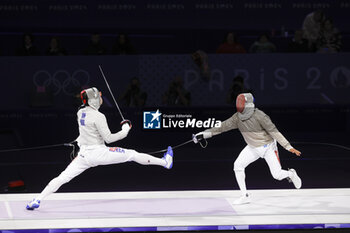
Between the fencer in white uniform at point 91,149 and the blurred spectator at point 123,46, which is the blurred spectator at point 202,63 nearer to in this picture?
the blurred spectator at point 123,46

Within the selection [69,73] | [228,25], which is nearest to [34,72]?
[69,73]

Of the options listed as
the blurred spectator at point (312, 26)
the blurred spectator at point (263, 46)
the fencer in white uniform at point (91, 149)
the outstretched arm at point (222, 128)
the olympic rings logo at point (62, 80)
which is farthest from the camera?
the blurred spectator at point (263, 46)

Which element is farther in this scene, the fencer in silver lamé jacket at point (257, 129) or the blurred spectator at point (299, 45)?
the blurred spectator at point (299, 45)

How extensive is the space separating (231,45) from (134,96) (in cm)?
158

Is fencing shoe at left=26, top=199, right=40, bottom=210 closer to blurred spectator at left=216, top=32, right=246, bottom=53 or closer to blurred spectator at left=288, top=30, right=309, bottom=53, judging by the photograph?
blurred spectator at left=216, top=32, right=246, bottom=53

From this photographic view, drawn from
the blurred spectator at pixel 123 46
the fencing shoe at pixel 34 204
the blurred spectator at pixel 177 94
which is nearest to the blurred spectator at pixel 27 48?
the blurred spectator at pixel 123 46

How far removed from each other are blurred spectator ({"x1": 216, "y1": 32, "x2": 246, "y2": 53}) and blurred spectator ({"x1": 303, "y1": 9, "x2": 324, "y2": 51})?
0.93 meters

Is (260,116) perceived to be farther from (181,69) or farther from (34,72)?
(34,72)

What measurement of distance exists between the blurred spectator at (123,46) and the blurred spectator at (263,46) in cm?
163

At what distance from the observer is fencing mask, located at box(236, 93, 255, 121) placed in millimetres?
6203

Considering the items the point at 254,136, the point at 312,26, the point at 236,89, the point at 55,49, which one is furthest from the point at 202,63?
the point at 55,49

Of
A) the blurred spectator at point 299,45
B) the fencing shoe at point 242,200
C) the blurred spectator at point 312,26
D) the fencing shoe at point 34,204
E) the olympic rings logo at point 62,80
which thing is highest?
the blurred spectator at point 312,26

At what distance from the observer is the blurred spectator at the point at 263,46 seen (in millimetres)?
8220

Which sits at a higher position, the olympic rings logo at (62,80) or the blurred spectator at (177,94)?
the olympic rings logo at (62,80)
